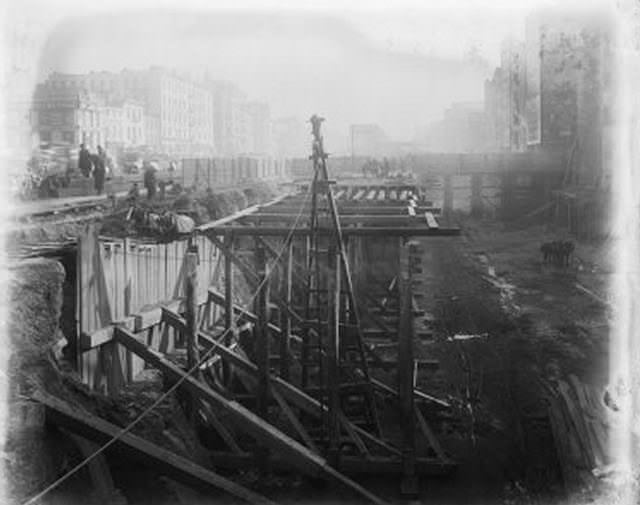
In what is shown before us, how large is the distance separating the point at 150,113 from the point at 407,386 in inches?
2458

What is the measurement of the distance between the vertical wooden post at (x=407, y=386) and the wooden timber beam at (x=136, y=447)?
8.87 ft

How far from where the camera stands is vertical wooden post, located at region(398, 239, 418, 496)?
9.57 m

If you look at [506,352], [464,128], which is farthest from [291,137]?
[506,352]

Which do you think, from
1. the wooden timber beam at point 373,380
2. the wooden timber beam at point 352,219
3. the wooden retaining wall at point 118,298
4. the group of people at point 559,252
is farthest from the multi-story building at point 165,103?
the wooden timber beam at point 352,219

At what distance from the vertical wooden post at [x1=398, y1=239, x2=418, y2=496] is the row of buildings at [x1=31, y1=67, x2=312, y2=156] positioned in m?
37.1

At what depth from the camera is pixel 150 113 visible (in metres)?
68.6

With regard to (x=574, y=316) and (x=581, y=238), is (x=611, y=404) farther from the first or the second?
(x=581, y=238)

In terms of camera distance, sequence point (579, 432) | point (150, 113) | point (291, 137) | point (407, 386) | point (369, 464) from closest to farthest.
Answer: point (369, 464), point (579, 432), point (407, 386), point (150, 113), point (291, 137)

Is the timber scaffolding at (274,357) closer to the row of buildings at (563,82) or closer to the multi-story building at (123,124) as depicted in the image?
the row of buildings at (563,82)

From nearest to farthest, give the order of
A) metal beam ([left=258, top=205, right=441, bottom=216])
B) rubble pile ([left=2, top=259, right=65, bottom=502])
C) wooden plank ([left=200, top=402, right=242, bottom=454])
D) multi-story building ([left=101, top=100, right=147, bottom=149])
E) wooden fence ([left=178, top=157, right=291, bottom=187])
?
rubble pile ([left=2, top=259, right=65, bottom=502]) → wooden plank ([left=200, top=402, right=242, bottom=454]) → metal beam ([left=258, top=205, right=441, bottom=216]) → wooden fence ([left=178, top=157, right=291, bottom=187]) → multi-story building ([left=101, top=100, right=147, bottom=149])

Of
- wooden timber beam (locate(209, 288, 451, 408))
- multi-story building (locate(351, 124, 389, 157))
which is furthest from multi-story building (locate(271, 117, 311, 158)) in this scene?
wooden timber beam (locate(209, 288, 451, 408))

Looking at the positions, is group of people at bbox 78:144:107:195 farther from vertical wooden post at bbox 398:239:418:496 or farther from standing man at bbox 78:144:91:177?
vertical wooden post at bbox 398:239:418:496

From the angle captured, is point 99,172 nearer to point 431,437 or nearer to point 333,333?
point 333,333

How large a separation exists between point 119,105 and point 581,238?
3852cm
